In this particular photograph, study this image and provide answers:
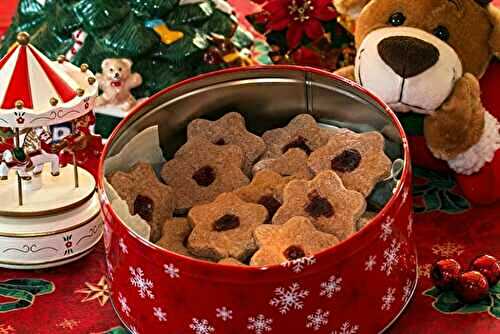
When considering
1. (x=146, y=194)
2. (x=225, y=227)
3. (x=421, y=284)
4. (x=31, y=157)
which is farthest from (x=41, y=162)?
(x=421, y=284)

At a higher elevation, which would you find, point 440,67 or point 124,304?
point 440,67

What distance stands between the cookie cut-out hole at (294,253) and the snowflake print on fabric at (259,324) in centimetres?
8

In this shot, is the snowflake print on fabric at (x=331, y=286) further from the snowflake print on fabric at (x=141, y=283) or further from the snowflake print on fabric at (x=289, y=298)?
the snowflake print on fabric at (x=141, y=283)

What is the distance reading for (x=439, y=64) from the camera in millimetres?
1119

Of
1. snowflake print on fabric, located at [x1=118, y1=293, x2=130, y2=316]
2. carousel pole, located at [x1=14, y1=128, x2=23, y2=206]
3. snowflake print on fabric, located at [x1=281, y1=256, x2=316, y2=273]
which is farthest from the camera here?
carousel pole, located at [x1=14, y1=128, x2=23, y2=206]

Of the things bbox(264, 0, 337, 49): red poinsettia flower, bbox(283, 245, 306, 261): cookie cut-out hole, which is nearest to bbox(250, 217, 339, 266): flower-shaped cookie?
bbox(283, 245, 306, 261): cookie cut-out hole

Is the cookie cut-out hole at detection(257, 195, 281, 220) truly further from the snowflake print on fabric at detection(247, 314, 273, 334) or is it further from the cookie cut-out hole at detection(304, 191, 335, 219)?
the snowflake print on fabric at detection(247, 314, 273, 334)

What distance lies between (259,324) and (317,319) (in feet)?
0.18

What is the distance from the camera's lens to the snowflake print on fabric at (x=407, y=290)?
39.4 inches

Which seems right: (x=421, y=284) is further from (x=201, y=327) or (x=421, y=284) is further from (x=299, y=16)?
(x=299, y=16)

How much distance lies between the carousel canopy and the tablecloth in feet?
0.60

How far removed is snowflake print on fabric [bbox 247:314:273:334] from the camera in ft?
2.91

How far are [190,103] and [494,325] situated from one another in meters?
0.42

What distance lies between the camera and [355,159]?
42.3 inches
